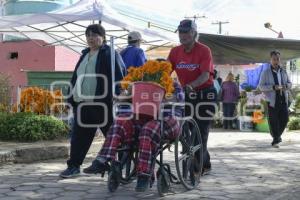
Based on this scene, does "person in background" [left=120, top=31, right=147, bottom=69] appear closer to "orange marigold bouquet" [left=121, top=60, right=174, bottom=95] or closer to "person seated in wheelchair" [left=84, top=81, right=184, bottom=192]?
"orange marigold bouquet" [left=121, top=60, right=174, bottom=95]

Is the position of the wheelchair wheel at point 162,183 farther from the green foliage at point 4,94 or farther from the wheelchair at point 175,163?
the green foliage at point 4,94

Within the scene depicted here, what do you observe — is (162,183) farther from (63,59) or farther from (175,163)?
(63,59)

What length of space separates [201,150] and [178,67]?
1053 millimetres

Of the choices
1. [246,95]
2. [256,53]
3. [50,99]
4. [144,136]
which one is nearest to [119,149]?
[144,136]

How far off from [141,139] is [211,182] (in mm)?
1564

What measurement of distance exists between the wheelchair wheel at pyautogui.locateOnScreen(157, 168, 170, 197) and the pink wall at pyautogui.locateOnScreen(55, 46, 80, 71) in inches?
543

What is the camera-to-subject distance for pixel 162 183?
18.3ft

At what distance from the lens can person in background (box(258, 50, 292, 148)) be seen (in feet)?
34.0

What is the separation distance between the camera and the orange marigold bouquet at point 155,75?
224 inches

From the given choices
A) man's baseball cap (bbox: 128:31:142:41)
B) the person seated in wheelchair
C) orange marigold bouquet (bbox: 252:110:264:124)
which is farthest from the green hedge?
orange marigold bouquet (bbox: 252:110:264:124)

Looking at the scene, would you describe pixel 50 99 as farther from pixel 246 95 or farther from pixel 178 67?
pixel 246 95

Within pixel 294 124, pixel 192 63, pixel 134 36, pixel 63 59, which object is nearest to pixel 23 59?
pixel 63 59

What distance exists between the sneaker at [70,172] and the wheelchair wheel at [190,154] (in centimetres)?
142

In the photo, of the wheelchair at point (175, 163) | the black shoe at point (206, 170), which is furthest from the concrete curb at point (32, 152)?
the black shoe at point (206, 170)
